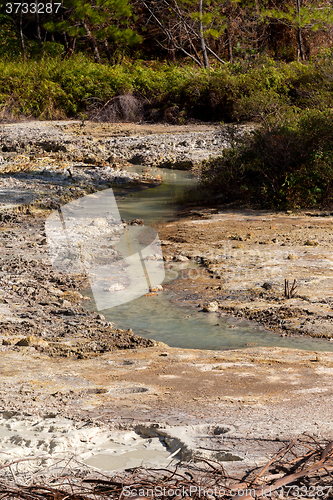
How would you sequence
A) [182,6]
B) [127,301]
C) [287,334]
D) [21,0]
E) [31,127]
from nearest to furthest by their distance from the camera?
1. [287,334]
2. [127,301]
3. [31,127]
4. [182,6]
5. [21,0]

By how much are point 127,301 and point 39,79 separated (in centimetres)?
1579

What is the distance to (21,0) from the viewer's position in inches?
977

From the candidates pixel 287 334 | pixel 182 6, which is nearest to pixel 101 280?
pixel 287 334

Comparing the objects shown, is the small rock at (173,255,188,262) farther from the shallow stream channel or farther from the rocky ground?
the shallow stream channel

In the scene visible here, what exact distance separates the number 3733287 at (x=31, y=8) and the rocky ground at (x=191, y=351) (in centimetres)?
1575

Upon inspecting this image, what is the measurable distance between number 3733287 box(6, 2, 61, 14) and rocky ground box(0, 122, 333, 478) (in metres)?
15.8

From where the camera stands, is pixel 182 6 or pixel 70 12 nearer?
pixel 182 6

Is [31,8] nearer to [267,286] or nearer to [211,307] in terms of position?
[267,286]

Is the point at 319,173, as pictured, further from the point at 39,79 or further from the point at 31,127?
the point at 39,79

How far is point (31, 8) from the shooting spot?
24938mm

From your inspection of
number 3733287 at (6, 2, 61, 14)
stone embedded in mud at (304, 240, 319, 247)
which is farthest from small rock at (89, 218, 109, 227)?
number 3733287 at (6, 2, 61, 14)

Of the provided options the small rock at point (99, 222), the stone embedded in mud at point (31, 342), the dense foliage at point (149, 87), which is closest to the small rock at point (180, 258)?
the small rock at point (99, 222)

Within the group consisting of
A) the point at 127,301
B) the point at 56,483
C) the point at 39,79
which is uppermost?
the point at 39,79

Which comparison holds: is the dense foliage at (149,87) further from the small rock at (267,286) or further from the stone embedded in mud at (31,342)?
the stone embedded in mud at (31,342)
